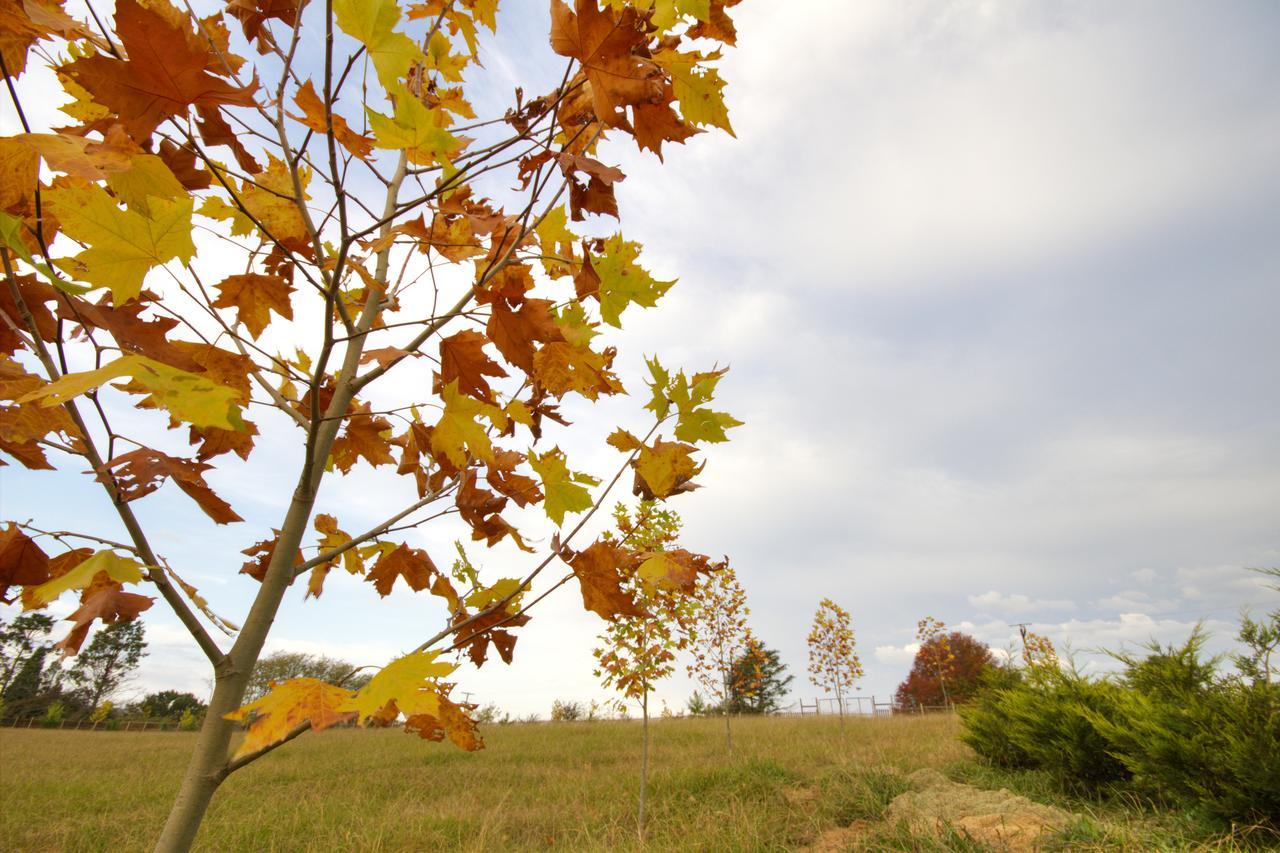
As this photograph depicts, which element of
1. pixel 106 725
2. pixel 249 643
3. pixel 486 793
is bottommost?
pixel 106 725

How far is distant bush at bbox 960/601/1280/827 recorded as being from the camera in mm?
3693

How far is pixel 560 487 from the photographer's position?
1377 mm

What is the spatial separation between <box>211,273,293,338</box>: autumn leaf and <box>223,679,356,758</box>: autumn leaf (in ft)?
2.96

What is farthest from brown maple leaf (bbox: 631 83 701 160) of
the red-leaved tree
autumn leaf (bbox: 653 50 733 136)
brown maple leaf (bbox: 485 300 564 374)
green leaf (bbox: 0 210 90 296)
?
the red-leaved tree

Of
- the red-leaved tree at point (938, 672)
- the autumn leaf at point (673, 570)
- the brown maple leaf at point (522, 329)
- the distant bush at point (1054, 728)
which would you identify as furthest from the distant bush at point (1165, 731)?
the red-leaved tree at point (938, 672)

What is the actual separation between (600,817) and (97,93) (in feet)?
21.5

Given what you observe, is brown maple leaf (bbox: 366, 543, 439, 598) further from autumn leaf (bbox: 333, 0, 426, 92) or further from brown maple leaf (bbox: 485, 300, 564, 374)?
autumn leaf (bbox: 333, 0, 426, 92)

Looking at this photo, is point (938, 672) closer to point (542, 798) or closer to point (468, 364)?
point (542, 798)

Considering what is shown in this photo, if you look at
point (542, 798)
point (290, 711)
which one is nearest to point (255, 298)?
point (290, 711)

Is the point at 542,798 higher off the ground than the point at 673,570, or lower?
lower

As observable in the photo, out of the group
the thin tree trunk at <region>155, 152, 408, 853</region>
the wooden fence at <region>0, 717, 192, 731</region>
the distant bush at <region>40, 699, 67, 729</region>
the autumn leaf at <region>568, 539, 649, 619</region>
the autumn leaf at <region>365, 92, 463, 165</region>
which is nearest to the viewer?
the autumn leaf at <region>365, 92, 463, 165</region>

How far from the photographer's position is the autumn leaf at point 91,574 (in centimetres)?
89

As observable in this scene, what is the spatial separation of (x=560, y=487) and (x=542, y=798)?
22.4 ft

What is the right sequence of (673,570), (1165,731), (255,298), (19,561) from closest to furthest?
(19,561) < (673,570) < (255,298) < (1165,731)
